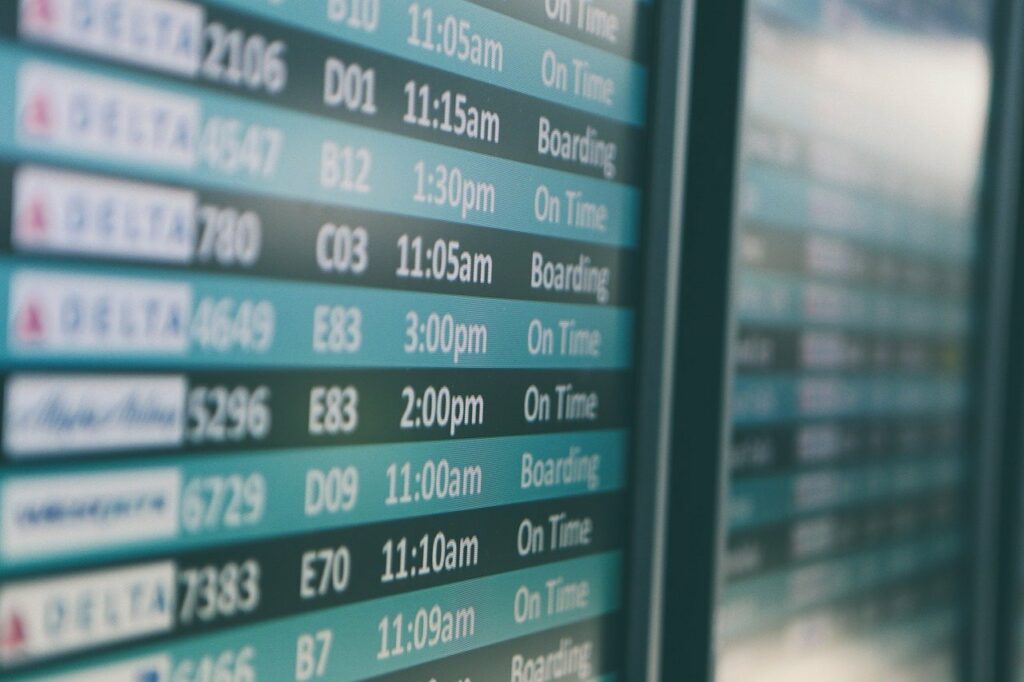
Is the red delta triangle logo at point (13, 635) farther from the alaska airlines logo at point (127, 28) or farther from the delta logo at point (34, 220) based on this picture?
the alaska airlines logo at point (127, 28)

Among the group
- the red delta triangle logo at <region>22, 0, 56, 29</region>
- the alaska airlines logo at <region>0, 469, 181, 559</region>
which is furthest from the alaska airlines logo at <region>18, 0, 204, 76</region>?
the alaska airlines logo at <region>0, 469, 181, 559</region>

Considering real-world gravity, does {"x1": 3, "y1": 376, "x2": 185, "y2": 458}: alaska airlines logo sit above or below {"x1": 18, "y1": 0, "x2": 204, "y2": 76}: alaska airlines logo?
below

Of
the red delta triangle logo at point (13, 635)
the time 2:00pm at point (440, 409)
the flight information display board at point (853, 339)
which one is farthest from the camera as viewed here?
the flight information display board at point (853, 339)

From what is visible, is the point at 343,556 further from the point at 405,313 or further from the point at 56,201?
the point at 56,201

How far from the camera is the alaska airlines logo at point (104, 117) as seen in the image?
2.58ft

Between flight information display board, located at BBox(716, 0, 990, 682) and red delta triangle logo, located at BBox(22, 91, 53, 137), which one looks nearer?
red delta triangle logo, located at BBox(22, 91, 53, 137)

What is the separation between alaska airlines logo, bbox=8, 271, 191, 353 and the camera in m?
0.79

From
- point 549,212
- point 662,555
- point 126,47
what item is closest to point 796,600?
point 662,555

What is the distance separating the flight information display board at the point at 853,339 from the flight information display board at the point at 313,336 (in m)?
0.29

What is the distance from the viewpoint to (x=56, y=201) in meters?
0.80

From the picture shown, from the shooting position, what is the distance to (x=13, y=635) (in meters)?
0.78

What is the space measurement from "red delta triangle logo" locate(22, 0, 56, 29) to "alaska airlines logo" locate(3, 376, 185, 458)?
21 cm

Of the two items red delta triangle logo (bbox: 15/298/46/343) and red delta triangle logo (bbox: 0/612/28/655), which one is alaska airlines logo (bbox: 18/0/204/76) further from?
red delta triangle logo (bbox: 0/612/28/655)

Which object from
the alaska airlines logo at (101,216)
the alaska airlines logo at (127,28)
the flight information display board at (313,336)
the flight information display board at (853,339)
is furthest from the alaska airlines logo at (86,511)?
the flight information display board at (853,339)
